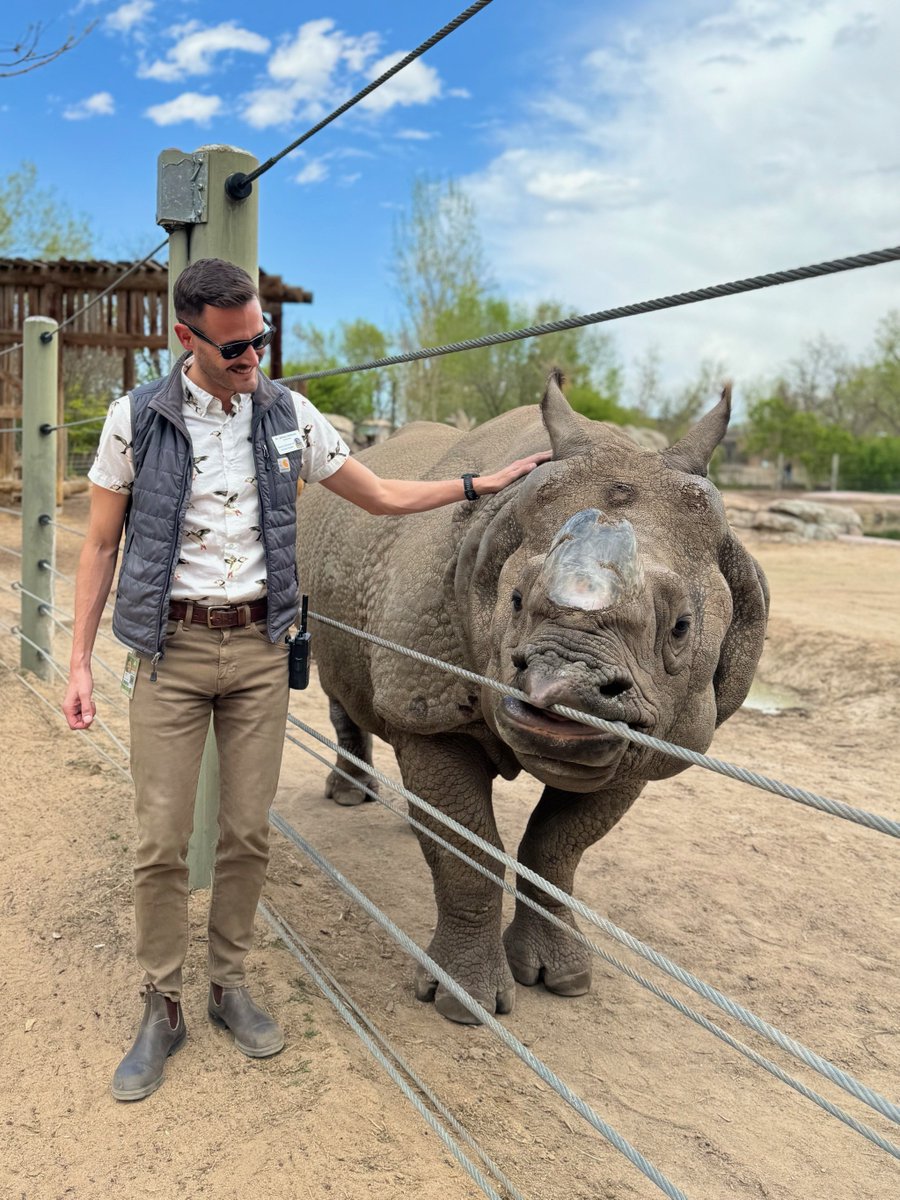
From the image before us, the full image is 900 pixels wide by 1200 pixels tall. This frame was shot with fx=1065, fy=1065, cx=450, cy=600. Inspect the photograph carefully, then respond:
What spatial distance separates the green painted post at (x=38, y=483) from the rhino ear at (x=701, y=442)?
184 inches

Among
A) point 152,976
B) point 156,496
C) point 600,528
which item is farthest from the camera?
point 152,976

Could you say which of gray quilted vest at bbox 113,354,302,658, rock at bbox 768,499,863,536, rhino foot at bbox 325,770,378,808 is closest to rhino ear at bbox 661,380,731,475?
gray quilted vest at bbox 113,354,302,658

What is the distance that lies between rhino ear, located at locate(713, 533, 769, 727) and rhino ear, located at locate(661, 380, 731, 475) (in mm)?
215

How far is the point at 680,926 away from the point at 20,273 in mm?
13665

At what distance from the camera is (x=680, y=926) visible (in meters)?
4.75

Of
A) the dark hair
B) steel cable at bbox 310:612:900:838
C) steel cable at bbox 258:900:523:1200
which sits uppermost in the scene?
the dark hair

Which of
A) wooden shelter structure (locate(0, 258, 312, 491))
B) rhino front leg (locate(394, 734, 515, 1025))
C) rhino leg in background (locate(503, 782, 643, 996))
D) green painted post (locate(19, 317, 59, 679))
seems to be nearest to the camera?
rhino front leg (locate(394, 734, 515, 1025))

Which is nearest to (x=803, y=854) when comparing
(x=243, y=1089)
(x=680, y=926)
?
(x=680, y=926)

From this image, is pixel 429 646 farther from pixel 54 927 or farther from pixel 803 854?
pixel 803 854

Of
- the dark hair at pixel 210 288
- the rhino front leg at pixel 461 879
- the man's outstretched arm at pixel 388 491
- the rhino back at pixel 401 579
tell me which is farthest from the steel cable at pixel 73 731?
the dark hair at pixel 210 288

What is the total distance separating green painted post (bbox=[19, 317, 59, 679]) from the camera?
6480 millimetres

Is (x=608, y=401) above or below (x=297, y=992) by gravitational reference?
above

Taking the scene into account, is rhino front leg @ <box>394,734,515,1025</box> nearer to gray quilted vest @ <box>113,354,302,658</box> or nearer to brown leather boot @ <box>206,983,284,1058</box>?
brown leather boot @ <box>206,983,284,1058</box>

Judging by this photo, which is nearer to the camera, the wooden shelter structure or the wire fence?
the wire fence
